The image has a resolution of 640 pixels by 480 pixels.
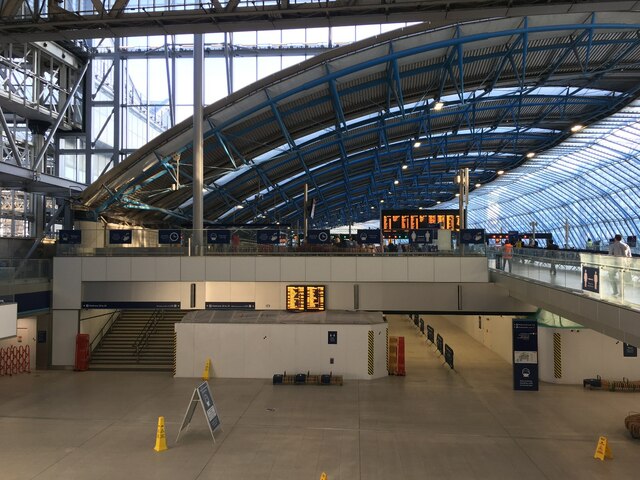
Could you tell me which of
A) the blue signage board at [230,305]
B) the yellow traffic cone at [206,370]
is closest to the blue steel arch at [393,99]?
the blue signage board at [230,305]

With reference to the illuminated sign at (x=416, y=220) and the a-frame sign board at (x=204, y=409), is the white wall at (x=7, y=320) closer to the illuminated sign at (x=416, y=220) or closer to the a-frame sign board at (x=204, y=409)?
the a-frame sign board at (x=204, y=409)

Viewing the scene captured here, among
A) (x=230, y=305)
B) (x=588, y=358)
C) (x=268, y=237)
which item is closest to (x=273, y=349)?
(x=230, y=305)

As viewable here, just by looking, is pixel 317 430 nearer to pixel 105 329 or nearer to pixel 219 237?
pixel 219 237

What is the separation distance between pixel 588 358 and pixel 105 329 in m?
22.1

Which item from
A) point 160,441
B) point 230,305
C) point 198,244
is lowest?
point 160,441

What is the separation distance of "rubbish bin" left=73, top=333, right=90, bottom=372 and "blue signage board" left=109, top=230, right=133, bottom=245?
4.42 m

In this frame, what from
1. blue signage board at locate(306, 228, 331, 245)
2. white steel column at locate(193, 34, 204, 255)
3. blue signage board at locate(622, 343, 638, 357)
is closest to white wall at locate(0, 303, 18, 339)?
white steel column at locate(193, 34, 204, 255)

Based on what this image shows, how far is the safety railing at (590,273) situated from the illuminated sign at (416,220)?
30.9 ft

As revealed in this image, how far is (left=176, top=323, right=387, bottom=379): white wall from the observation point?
20922 millimetres

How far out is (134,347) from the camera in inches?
967

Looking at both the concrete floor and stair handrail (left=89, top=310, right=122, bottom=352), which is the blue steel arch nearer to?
stair handrail (left=89, top=310, right=122, bottom=352)

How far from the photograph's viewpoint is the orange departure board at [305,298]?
927 inches

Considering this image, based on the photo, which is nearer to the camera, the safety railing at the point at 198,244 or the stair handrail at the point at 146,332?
the safety railing at the point at 198,244

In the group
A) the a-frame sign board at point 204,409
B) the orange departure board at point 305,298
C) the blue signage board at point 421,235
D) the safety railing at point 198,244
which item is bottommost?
the a-frame sign board at point 204,409
